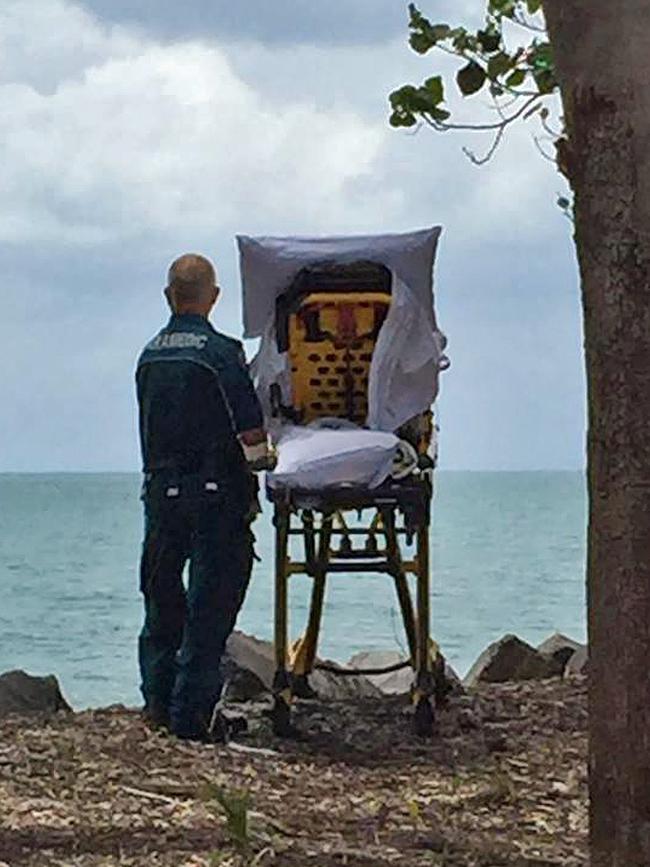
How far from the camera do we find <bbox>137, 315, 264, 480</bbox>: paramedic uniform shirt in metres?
6.81

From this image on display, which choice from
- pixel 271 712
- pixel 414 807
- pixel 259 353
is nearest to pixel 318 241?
pixel 259 353

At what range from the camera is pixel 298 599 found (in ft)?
56.6

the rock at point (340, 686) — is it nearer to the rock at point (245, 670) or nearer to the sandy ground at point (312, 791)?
the rock at point (245, 670)

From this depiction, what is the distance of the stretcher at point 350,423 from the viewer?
7121mm

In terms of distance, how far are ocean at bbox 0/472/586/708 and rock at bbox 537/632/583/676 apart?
767mm

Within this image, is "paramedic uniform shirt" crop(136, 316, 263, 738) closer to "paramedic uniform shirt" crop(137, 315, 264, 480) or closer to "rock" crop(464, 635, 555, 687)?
"paramedic uniform shirt" crop(137, 315, 264, 480)

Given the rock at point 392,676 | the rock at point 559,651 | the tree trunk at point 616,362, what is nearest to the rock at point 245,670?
the rock at point 392,676

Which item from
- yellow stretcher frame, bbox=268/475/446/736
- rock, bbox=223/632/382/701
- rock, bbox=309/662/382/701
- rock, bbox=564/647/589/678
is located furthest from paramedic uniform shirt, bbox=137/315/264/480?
rock, bbox=564/647/589/678

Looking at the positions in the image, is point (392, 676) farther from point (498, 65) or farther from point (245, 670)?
point (498, 65)

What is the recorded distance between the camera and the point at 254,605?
2236cm

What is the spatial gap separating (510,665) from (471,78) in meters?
3.90

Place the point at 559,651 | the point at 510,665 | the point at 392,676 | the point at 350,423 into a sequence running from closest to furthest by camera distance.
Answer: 1. the point at 350,423
2. the point at 392,676
3. the point at 510,665
4. the point at 559,651

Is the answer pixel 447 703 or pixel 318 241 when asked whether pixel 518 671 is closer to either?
pixel 447 703

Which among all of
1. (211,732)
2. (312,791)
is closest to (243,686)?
(211,732)
